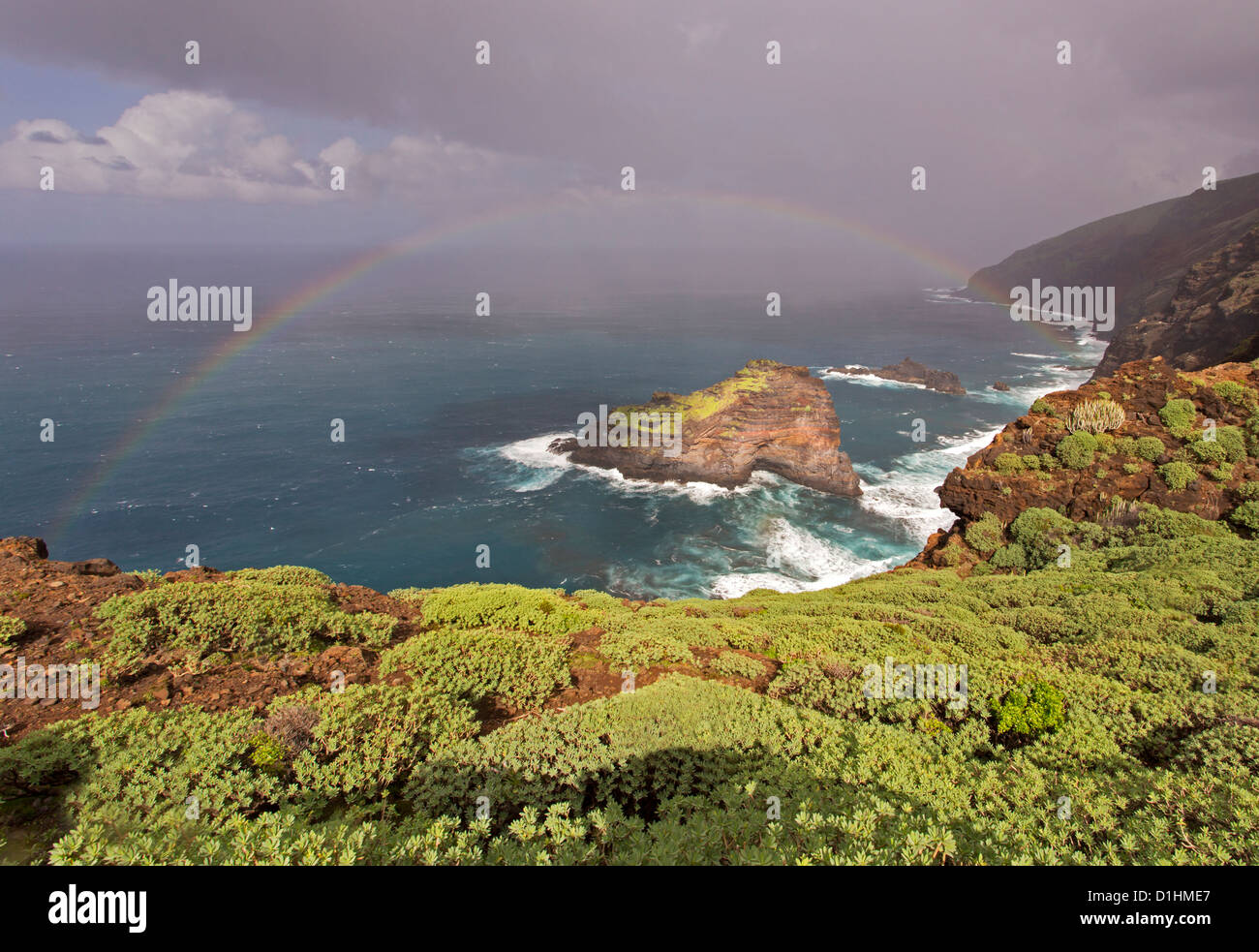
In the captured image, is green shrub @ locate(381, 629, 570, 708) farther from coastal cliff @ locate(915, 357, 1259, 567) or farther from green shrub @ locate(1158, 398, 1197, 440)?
green shrub @ locate(1158, 398, 1197, 440)

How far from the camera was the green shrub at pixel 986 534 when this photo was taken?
2917 centimetres

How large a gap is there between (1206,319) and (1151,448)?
88314 millimetres

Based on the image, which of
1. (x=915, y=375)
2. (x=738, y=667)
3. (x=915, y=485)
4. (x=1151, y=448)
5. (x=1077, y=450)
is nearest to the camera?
(x=738, y=667)

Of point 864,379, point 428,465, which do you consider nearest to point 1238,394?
point 428,465

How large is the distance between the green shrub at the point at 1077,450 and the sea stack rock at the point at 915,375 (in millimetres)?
93578

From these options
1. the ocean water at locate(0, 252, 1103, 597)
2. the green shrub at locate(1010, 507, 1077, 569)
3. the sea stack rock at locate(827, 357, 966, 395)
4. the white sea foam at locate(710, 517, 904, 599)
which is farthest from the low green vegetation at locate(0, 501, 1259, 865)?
the sea stack rock at locate(827, 357, 966, 395)

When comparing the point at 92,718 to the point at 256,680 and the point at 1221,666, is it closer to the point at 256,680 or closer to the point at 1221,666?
the point at 256,680

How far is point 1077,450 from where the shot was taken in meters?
30.0

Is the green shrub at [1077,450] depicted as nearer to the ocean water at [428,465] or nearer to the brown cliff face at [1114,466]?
the brown cliff face at [1114,466]

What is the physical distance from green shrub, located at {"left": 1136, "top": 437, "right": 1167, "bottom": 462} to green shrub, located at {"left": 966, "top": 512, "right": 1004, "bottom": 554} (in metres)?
7.51

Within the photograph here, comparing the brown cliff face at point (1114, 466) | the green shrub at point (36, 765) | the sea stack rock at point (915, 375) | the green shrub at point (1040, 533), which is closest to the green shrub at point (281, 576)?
the green shrub at point (36, 765)

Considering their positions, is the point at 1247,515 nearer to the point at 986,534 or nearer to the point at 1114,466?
the point at 1114,466

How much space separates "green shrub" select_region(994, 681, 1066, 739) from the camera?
10906 millimetres

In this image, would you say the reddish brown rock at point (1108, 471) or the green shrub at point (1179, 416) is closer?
the reddish brown rock at point (1108, 471)
